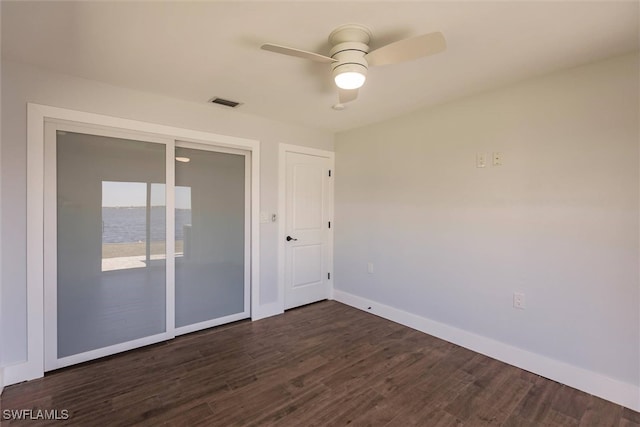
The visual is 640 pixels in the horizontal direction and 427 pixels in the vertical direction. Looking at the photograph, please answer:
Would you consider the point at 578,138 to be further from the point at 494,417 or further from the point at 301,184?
the point at 301,184

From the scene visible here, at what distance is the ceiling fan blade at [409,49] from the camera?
5.31 ft

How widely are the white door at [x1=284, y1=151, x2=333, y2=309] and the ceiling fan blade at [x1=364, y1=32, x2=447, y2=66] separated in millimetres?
2101

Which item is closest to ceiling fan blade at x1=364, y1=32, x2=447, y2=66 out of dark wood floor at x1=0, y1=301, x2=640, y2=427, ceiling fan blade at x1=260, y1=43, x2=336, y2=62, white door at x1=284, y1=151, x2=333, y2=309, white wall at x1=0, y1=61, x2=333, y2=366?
ceiling fan blade at x1=260, y1=43, x2=336, y2=62

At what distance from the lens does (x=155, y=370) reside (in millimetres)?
2500

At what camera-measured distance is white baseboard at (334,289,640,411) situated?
2.12 m

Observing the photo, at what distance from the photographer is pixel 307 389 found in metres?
2.27

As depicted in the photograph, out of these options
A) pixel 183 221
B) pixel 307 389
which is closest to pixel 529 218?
pixel 307 389

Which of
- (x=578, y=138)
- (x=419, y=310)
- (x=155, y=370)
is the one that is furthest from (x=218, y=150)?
(x=578, y=138)

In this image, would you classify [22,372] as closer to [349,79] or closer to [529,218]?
[349,79]

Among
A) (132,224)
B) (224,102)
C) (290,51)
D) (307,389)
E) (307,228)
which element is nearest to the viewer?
(290,51)

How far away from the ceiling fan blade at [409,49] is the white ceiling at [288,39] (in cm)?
14

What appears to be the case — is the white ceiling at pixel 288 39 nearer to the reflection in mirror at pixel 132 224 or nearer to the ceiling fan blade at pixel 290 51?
the ceiling fan blade at pixel 290 51

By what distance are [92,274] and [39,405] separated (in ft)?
3.15

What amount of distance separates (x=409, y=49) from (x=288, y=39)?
75 cm
